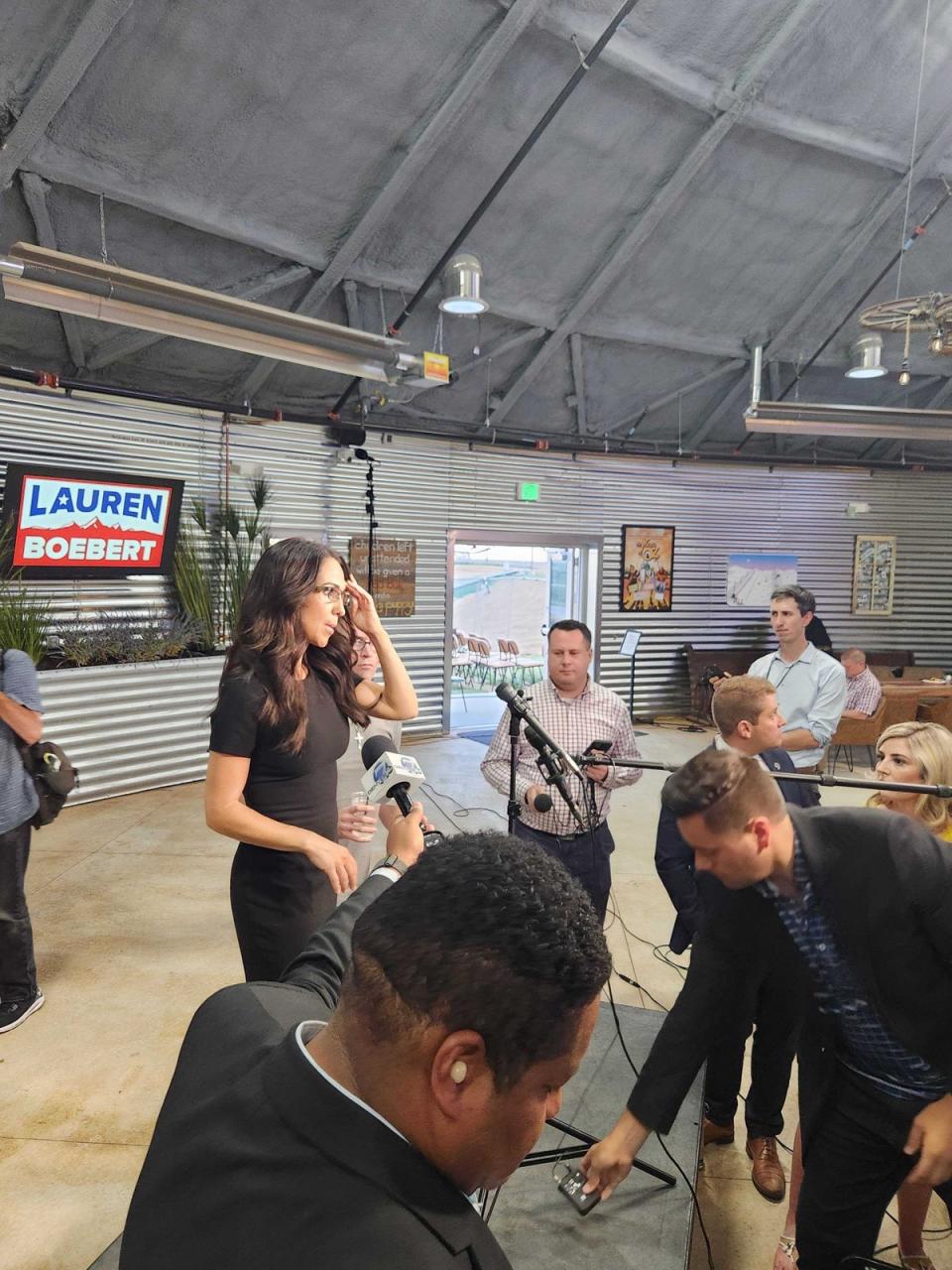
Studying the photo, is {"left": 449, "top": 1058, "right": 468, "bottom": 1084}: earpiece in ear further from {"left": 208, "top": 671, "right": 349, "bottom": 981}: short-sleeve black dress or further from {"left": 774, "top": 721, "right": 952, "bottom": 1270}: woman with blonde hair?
{"left": 774, "top": 721, "right": 952, "bottom": 1270}: woman with blonde hair

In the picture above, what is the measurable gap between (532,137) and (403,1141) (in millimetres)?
6757

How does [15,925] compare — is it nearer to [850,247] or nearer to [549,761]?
[549,761]

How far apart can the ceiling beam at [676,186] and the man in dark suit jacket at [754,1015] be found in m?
A: 5.81

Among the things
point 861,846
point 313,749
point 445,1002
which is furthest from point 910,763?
point 445,1002

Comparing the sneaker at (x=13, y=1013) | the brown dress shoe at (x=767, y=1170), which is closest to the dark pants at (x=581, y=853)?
the brown dress shoe at (x=767, y=1170)

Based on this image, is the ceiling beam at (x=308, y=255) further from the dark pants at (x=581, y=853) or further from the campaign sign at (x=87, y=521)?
the dark pants at (x=581, y=853)

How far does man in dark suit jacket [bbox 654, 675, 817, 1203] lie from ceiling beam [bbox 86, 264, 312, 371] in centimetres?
550

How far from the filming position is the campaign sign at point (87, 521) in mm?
6367

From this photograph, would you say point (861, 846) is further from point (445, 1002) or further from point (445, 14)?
point (445, 14)

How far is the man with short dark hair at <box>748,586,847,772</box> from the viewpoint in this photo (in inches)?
166

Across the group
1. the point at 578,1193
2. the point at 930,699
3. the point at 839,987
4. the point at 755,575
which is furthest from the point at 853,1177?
the point at 755,575

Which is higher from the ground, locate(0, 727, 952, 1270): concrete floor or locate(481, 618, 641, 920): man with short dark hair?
locate(481, 618, 641, 920): man with short dark hair

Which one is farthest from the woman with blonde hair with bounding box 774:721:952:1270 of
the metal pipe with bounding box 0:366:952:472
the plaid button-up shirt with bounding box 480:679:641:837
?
the metal pipe with bounding box 0:366:952:472

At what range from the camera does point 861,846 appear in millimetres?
1715
